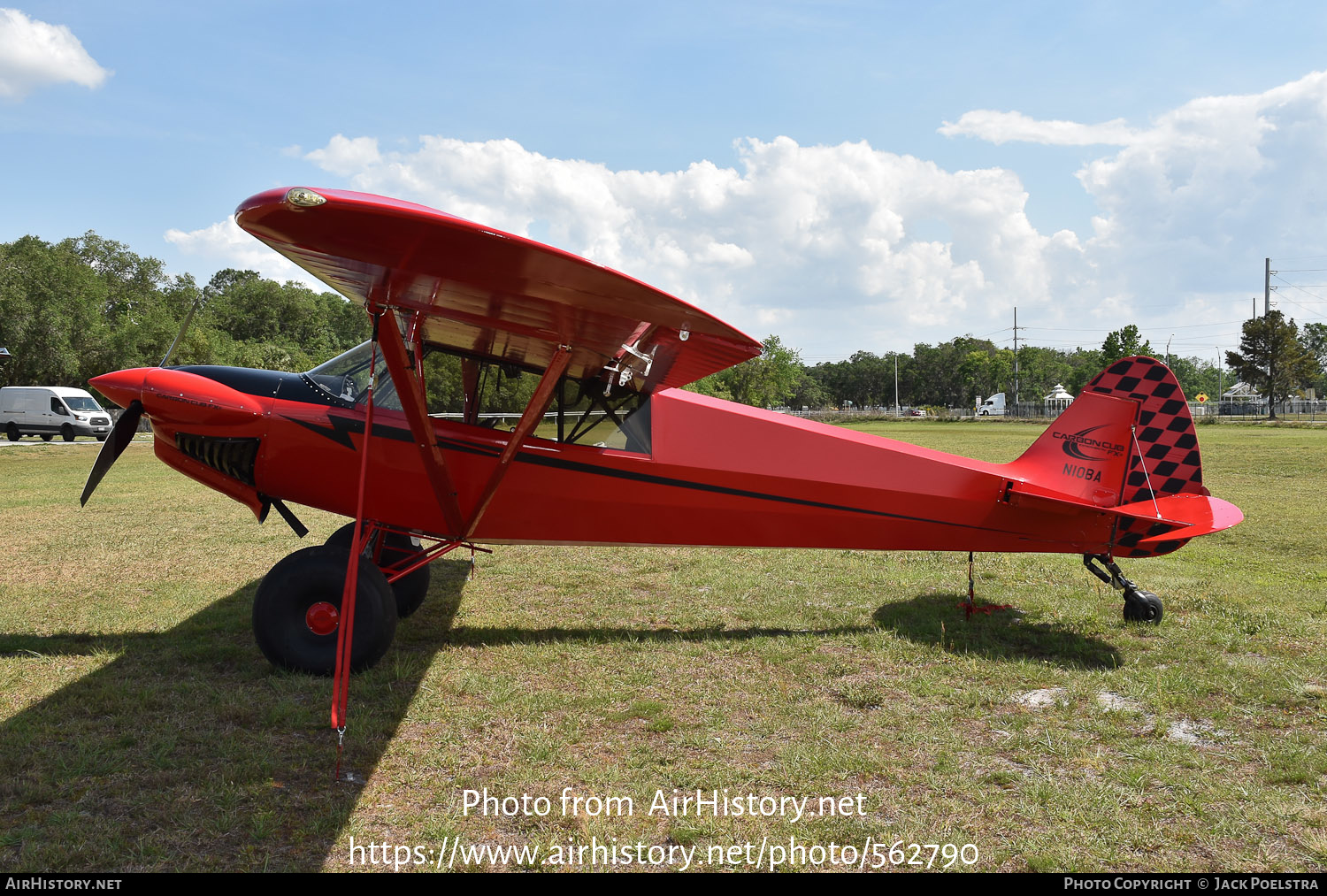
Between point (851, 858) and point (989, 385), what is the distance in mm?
133980

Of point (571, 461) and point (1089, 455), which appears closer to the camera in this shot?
point (571, 461)

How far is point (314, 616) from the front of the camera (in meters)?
5.05

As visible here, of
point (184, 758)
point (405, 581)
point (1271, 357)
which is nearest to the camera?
point (184, 758)

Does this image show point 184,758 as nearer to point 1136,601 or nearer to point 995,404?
point 1136,601

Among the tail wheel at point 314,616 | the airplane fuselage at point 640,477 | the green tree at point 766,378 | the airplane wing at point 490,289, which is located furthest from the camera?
the green tree at point 766,378

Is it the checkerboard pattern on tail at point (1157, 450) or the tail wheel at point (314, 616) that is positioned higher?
the checkerboard pattern on tail at point (1157, 450)

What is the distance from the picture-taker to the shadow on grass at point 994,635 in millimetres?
5723

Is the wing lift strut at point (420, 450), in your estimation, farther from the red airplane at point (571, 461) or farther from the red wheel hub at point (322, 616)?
the red wheel hub at point (322, 616)

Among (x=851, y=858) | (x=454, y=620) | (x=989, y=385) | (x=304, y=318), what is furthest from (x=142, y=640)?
(x=989, y=385)

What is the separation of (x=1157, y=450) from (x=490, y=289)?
532 centimetres

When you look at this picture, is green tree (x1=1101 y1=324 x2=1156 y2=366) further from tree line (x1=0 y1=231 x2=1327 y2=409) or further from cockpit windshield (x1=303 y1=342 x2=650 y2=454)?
cockpit windshield (x1=303 y1=342 x2=650 y2=454)

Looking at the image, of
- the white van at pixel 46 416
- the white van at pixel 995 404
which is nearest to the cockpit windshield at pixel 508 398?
the white van at pixel 46 416

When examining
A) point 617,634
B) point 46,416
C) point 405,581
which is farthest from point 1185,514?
point 46,416
